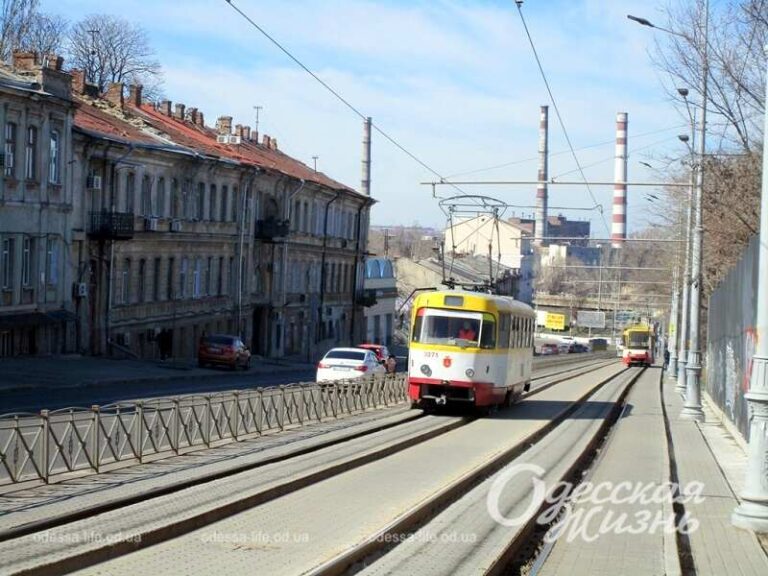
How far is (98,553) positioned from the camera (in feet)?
33.6

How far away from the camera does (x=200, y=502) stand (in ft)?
44.5

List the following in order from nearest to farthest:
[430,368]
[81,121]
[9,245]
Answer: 1. [430,368]
2. [9,245]
3. [81,121]

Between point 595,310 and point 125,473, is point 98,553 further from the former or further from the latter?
point 595,310

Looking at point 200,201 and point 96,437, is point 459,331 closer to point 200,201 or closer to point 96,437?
point 96,437

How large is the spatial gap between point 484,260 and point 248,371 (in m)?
53.3

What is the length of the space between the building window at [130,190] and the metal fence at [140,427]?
2361 centimetres

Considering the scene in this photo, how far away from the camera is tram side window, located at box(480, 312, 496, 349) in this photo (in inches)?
1097

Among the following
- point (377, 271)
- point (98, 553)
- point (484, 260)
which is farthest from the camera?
point (484, 260)

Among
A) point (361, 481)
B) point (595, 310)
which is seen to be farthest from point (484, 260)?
point (361, 481)

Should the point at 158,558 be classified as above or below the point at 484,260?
below

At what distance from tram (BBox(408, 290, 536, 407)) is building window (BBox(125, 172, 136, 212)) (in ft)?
72.6

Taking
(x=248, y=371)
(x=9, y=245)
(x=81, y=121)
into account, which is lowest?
(x=248, y=371)

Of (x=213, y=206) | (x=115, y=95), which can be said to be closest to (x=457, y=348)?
(x=213, y=206)

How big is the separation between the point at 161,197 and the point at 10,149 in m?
12.9
